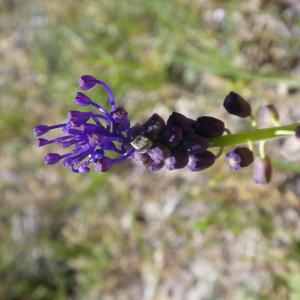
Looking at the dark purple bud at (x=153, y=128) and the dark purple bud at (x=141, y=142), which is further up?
the dark purple bud at (x=153, y=128)

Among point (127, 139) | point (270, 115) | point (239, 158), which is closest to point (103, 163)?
point (127, 139)

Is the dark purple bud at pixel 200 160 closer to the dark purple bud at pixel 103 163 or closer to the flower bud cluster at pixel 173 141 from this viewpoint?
the flower bud cluster at pixel 173 141

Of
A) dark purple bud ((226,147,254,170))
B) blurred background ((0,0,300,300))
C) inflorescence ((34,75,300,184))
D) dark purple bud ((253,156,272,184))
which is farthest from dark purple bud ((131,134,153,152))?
blurred background ((0,0,300,300))

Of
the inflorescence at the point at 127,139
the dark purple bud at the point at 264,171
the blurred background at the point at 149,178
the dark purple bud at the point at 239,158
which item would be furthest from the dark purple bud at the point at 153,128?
the blurred background at the point at 149,178

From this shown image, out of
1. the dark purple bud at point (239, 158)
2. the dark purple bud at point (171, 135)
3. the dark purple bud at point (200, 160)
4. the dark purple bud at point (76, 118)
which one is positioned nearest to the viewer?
the dark purple bud at point (76, 118)

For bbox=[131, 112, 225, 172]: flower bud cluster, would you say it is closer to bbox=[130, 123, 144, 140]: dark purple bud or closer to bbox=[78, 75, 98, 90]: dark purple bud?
bbox=[130, 123, 144, 140]: dark purple bud

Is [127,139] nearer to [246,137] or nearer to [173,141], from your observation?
[173,141]
